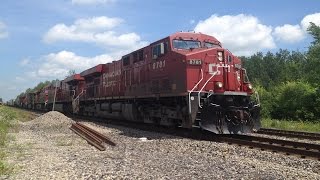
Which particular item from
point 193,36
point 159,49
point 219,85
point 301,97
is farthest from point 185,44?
point 301,97

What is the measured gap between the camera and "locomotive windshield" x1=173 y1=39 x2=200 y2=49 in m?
15.0

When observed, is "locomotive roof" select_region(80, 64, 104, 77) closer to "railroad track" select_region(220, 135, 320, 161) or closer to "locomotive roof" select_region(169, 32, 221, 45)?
"locomotive roof" select_region(169, 32, 221, 45)

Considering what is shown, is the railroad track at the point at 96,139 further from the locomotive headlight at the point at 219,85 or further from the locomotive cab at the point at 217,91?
the locomotive headlight at the point at 219,85

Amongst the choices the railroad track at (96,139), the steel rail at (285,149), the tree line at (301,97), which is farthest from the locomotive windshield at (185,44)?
the tree line at (301,97)

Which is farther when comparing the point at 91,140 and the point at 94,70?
the point at 94,70

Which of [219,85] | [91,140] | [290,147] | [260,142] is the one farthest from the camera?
[91,140]

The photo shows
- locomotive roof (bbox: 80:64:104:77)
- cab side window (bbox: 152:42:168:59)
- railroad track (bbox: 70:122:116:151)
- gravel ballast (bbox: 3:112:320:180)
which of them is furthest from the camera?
locomotive roof (bbox: 80:64:104:77)

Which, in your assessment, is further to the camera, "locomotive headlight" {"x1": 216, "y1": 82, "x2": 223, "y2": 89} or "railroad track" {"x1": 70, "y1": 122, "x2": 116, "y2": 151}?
"locomotive headlight" {"x1": 216, "y1": 82, "x2": 223, "y2": 89}

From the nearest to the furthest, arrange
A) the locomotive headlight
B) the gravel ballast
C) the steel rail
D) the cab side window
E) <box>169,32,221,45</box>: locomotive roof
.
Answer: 1. the gravel ballast
2. the steel rail
3. the locomotive headlight
4. <box>169,32,221,45</box>: locomotive roof
5. the cab side window

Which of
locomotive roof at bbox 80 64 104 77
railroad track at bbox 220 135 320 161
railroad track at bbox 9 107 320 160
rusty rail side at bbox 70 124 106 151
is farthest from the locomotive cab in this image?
locomotive roof at bbox 80 64 104 77

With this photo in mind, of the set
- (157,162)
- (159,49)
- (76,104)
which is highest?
(159,49)

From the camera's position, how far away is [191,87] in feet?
45.4

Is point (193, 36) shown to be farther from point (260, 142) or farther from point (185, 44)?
point (260, 142)

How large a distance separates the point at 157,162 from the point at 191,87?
205 inches
